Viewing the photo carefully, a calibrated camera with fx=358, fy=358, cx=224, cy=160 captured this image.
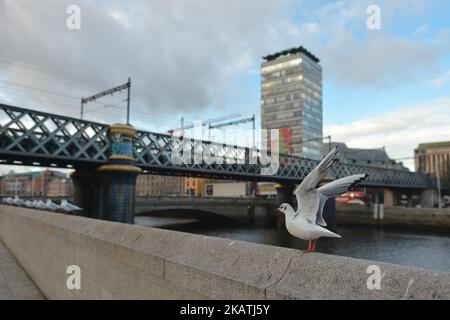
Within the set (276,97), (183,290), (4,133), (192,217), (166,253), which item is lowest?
(192,217)

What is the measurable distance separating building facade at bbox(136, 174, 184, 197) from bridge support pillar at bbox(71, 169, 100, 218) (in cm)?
11860

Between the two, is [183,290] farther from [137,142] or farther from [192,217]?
[192,217]

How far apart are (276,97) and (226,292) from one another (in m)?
175

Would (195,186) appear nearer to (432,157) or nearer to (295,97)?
(295,97)

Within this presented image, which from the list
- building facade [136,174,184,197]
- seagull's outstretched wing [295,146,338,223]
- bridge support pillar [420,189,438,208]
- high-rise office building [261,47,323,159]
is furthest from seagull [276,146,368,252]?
building facade [136,174,184,197]

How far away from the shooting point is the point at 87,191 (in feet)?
127

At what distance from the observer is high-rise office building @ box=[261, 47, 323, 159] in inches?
6383

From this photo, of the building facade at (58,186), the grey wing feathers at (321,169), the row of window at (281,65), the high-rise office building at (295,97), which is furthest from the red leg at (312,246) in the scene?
the building facade at (58,186)

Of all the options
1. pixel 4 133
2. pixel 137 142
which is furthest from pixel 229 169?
pixel 4 133

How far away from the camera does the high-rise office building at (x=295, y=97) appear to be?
162125 mm

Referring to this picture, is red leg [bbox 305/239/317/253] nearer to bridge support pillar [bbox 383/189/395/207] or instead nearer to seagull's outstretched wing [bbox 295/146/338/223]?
seagull's outstretched wing [bbox 295/146/338/223]

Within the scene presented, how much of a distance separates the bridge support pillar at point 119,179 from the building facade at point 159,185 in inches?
4866
